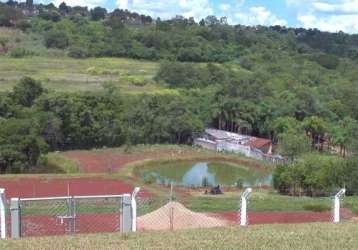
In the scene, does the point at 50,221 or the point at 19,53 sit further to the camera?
the point at 19,53

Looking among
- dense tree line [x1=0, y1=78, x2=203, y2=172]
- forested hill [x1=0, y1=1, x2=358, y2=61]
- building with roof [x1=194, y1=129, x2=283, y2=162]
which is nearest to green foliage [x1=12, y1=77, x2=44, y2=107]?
dense tree line [x1=0, y1=78, x2=203, y2=172]

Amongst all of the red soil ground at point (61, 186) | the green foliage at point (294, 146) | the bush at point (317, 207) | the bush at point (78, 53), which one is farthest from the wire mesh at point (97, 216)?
the bush at point (78, 53)

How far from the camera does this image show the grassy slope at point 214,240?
26.2 ft

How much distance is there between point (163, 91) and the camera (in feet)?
219

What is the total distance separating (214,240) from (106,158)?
37.3 metres

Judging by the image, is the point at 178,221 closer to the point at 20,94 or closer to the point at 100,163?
the point at 100,163

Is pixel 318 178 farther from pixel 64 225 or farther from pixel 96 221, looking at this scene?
pixel 64 225

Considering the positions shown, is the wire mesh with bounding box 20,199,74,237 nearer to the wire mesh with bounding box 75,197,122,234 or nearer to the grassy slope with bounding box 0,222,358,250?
the wire mesh with bounding box 75,197,122,234

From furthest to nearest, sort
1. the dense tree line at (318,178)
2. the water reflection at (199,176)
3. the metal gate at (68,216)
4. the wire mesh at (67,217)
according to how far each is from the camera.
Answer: the water reflection at (199,176) < the dense tree line at (318,178) < the wire mesh at (67,217) < the metal gate at (68,216)

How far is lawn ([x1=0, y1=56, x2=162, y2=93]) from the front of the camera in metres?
68.6

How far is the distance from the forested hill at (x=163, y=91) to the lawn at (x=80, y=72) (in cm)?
27

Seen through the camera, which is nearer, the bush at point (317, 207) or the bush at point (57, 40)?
the bush at point (317, 207)

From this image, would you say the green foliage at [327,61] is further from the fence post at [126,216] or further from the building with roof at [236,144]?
the fence post at [126,216]

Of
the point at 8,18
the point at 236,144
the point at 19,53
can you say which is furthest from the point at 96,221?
the point at 8,18
